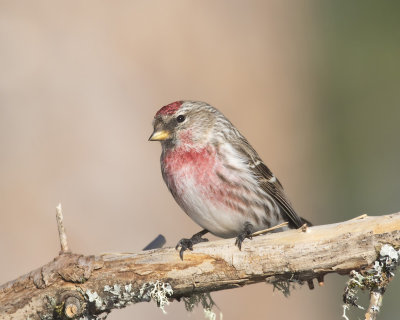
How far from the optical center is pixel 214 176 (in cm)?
483

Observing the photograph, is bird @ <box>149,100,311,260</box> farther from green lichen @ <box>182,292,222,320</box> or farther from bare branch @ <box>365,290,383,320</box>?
bare branch @ <box>365,290,383,320</box>

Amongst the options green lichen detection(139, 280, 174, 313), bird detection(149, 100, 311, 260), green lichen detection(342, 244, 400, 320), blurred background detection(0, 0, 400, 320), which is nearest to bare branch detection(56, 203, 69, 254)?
green lichen detection(139, 280, 174, 313)

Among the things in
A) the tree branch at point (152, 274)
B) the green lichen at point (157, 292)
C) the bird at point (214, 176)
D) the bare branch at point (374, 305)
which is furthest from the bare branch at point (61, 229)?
the bare branch at point (374, 305)

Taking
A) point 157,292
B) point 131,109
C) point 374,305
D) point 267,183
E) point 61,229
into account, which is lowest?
point 374,305

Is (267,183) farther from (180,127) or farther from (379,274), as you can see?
(379,274)

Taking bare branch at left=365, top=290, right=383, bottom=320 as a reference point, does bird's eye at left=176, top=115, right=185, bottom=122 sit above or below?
above

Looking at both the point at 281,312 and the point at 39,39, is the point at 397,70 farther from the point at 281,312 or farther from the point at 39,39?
the point at 39,39

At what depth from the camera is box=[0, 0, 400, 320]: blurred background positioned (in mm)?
5816

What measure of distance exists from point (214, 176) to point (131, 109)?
1.57m

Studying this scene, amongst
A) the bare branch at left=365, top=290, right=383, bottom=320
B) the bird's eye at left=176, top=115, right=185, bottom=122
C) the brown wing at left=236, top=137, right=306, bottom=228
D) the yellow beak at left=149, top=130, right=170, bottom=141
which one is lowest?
the bare branch at left=365, top=290, right=383, bottom=320

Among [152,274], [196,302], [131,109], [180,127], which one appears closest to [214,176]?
[180,127]

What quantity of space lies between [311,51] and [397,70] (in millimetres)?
2983

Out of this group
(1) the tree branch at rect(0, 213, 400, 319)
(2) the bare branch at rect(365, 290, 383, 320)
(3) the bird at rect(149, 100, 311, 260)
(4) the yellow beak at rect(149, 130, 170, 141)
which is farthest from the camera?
(4) the yellow beak at rect(149, 130, 170, 141)

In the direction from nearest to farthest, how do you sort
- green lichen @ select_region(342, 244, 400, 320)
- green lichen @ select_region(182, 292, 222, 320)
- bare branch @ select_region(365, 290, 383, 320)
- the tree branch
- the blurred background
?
1. bare branch @ select_region(365, 290, 383, 320)
2. green lichen @ select_region(342, 244, 400, 320)
3. the tree branch
4. green lichen @ select_region(182, 292, 222, 320)
5. the blurred background
